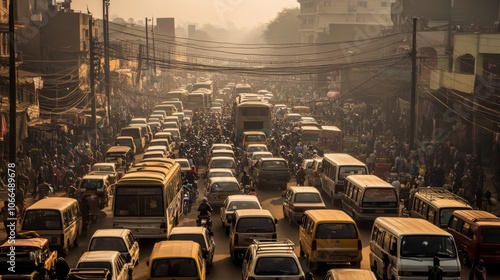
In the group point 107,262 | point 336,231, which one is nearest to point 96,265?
point 107,262

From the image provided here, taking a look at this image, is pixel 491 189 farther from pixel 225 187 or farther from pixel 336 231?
pixel 336 231

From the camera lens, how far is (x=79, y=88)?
70688mm

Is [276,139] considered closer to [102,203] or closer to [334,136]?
[334,136]

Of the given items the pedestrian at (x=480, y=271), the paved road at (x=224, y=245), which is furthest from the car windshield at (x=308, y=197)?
the pedestrian at (x=480, y=271)

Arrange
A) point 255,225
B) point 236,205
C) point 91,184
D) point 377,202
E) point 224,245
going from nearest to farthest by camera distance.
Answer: point 255,225
point 224,245
point 236,205
point 377,202
point 91,184

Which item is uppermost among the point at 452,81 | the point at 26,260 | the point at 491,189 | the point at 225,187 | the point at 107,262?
the point at 452,81

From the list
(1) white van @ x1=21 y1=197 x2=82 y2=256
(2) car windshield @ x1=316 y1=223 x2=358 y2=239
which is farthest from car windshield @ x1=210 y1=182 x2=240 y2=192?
(2) car windshield @ x1=316 y1=223 x2=358 y2=239

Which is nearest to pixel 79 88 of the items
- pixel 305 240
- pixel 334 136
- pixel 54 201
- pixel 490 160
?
pixel 334 136

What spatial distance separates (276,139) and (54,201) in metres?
31.3

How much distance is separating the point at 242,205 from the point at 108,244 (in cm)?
775

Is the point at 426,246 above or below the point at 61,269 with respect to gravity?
above

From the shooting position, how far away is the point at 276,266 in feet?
66.0

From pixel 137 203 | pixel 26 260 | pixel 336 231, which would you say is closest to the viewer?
pixel 26 260

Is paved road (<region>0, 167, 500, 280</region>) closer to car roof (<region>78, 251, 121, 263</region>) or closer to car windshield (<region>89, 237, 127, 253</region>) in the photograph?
car windshield (<region>89, 237, 127, 253</region>)
